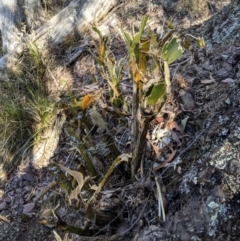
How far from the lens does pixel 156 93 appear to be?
1.68 meters

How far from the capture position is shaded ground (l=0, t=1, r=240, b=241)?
1.51 m

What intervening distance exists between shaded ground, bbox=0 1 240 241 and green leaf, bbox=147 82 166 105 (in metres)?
0.33

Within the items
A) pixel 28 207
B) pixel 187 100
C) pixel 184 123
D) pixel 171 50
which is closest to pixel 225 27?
pixel 187 100

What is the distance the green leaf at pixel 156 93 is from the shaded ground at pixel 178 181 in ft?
1.08

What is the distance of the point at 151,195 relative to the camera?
1923 mm

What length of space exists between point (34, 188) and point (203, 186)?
1.83 m

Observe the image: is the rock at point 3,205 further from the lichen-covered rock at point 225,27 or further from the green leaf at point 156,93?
the lichen-covered rock at point 225,27

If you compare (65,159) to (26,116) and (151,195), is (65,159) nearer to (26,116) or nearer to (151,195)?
(26,116)

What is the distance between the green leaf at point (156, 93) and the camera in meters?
1.66

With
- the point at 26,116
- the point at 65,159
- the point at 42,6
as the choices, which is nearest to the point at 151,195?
the point at 65,159

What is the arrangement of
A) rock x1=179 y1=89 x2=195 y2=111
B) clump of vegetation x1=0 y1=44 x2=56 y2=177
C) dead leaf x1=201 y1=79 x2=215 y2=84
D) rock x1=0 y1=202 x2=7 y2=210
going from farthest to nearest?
clump of vegetation x1=0 y1=44 x2=56 y2=177 < rock x1=0 y1=202 x2=7 y2=210 < dead leaf x1=201 y1=79 x2=215 y2=84 < rock x1=179 y1=89 x2=195 y2=111

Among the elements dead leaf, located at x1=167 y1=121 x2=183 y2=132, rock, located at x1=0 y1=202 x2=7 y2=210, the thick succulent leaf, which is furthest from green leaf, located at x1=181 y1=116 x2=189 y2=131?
rock, located at x1=0 y1=202 x2=7 y2=210

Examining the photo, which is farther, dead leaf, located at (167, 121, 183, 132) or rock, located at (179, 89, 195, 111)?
rock, located at (179, 89, 195, 111)

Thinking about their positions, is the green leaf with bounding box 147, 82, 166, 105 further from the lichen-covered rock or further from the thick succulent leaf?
the lichen-covered rock
